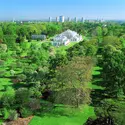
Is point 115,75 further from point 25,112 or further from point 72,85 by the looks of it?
point 25,112

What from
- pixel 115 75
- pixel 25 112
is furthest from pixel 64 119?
pixel 115 75

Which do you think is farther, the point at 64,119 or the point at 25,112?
the point at 25,112

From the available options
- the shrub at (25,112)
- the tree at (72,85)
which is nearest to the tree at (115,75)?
the tree at (72,85)

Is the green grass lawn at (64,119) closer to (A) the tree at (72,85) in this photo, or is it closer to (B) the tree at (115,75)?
(A) the tree at (72,85)

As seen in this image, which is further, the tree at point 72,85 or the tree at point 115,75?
the tree at point 115,75

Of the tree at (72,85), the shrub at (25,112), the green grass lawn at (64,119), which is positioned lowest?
the green grass lawn at (64,119)

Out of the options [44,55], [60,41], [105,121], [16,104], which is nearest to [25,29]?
[60,41]

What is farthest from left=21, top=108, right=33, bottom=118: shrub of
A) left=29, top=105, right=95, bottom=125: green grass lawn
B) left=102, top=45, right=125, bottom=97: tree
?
left=102, top=45, right=125, bottom=97: tree

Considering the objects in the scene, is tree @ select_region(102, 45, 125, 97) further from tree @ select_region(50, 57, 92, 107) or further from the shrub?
the shrub

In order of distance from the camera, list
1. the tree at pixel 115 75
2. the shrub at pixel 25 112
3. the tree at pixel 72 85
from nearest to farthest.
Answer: the shrub at pixel 25 112, the tree at pixel 72 85, the tree at pixel 115 75
